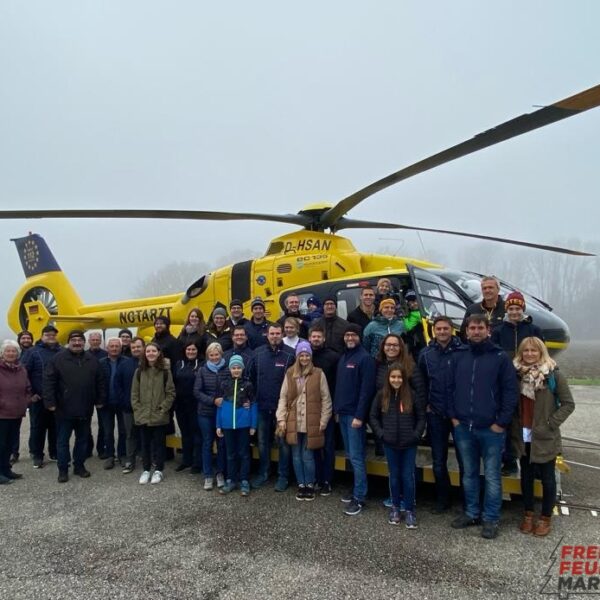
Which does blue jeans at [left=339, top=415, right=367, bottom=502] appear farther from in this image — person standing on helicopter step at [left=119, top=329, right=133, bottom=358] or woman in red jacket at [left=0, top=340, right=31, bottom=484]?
woman in red jacket at [left=0, top=340, right=31, bottom=484]

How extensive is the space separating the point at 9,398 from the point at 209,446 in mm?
2741

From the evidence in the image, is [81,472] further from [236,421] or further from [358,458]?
[358,458]

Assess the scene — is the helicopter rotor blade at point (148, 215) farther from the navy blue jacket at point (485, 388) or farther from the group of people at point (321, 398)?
the navy blue jacket at point (485, 388)

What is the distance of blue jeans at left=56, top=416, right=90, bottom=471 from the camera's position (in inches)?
218

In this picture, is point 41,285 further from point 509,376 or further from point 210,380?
point 509,376

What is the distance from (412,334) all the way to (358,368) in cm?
115

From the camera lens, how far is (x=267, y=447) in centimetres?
514

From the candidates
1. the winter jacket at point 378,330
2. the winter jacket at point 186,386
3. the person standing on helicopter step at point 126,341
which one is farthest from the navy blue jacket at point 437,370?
the person standing on helicopter step at point 126,341

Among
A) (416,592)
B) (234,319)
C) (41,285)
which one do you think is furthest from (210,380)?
(41,285)

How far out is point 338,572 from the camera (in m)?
3.27

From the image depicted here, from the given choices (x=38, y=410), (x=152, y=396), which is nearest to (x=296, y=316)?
(x=152, y=396)

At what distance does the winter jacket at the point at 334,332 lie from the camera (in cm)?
504

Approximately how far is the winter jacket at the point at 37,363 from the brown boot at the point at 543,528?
632cm

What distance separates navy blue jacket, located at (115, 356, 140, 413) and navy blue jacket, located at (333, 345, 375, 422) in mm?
3066
